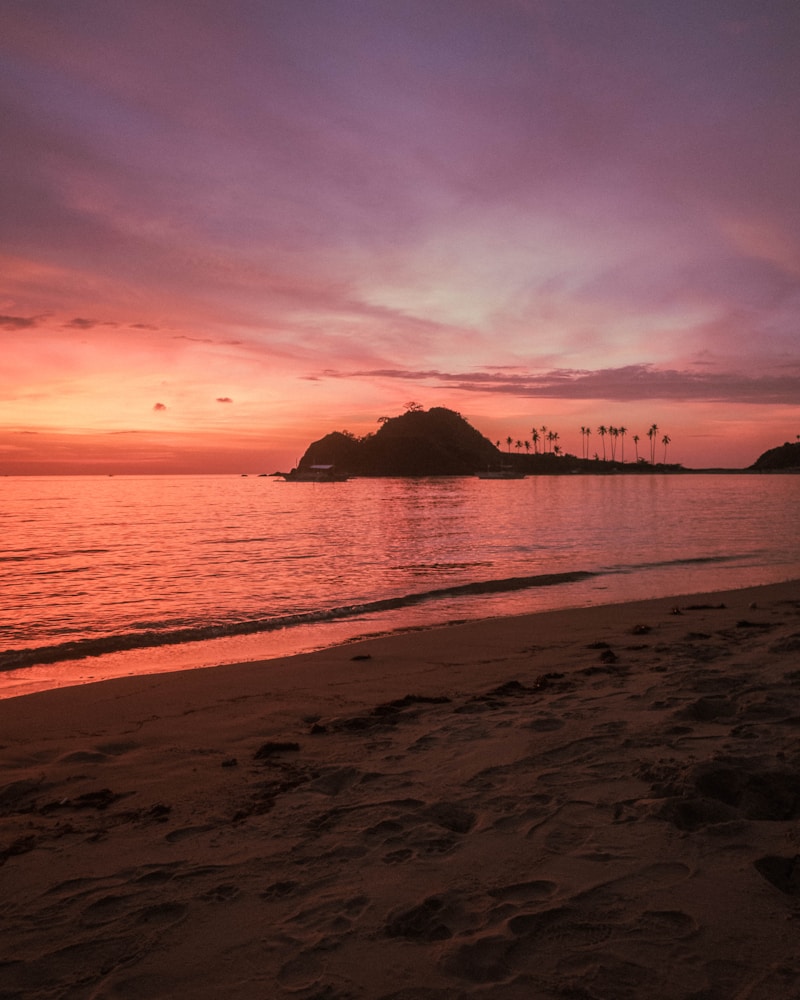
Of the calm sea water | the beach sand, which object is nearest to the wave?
the calm sea water

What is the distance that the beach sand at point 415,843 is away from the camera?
288 centimetres

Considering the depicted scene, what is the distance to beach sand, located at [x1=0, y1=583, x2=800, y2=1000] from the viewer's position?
2.88 metres

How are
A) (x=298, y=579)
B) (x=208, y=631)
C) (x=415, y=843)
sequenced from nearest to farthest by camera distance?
1. (x=415, y=843)
2. (x=208, y=631)
3. (x=298, y=579)

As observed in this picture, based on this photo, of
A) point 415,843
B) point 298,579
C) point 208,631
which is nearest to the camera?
point 415,843

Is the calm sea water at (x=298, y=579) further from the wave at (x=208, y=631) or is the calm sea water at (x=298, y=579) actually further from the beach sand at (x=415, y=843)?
the beach sand at (x=415, y=843)

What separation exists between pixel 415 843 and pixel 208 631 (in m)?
9.81

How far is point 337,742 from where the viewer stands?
599 centimetres

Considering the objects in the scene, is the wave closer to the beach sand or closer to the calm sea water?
the calm sea water

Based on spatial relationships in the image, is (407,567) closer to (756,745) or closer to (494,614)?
(494,614)

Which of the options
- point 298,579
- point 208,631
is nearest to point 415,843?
point 208,631

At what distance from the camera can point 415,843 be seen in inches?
156

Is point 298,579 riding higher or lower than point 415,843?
lower

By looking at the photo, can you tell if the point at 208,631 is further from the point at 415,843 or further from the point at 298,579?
the point at 415,843

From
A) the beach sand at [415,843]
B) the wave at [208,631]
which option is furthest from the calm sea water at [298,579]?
the beach sand at [415,843]
